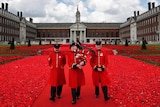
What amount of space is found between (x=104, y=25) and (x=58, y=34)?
23597 mm

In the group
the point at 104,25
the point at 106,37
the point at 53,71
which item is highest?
the point at 104,25

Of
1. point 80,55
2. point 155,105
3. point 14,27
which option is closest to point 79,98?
point 80,55

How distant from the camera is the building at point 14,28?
61.6 m

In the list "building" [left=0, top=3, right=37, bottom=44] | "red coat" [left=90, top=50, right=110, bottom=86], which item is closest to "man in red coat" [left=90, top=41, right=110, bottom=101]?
"red coat" [left=90, top=50, right=110, bottom=86]

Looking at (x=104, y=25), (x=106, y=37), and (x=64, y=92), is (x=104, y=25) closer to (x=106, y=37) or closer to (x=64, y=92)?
(x=106, y=37)

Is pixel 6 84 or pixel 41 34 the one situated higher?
pixel 41 34

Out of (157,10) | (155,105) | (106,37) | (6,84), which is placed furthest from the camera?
(106,37)

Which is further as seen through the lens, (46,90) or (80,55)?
(46,90)

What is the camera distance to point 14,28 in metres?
72.2

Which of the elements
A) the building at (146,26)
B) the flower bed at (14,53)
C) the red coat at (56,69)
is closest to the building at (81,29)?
the building at (146,26)

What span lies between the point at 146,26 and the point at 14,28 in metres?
48.2

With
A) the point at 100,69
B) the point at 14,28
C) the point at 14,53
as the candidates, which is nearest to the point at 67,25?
the point at 14,28

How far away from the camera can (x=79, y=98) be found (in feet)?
18.6

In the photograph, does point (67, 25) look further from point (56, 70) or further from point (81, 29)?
point (56, 70)
